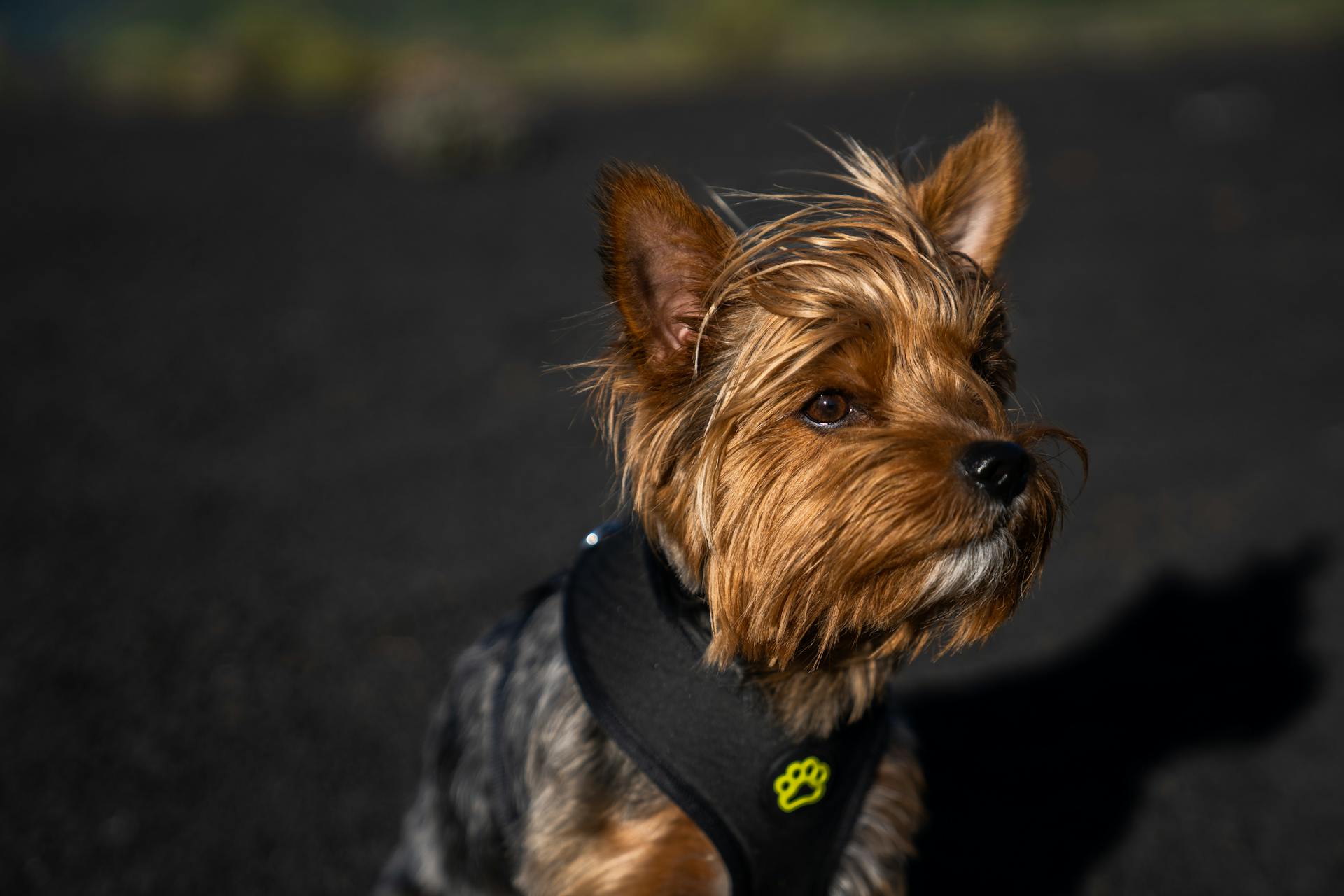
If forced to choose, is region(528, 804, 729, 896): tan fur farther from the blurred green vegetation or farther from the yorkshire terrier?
the blurred green vegetation

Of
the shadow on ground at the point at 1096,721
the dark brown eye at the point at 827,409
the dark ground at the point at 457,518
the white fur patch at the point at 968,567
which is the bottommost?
the shadow on ground at the point at 1096,721

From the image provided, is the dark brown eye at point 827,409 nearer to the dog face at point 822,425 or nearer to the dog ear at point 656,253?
the dog face at point 822,425

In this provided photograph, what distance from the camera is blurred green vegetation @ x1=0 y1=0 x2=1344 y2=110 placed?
17672mm

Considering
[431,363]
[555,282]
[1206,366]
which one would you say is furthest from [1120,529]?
[555,282]

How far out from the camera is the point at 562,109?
54.0 ft

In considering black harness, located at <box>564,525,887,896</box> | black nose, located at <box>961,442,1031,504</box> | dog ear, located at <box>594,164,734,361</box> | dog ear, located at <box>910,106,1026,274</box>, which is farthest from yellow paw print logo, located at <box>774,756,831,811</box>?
dog ear, located at <box>910,106,1026,274</box>

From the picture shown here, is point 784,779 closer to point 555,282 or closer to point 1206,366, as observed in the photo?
point 1206,366

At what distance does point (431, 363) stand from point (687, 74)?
41.1 ft

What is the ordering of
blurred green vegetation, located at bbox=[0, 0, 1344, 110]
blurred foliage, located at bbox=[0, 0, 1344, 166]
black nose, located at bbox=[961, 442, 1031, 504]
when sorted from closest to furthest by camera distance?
black nose, located at bbox=[961, 442, 1031, 504] < blurred foliage, located at bbox=[0, 0, 1344, 166] < blurred green vegetation, located at bbox=[0, 0, 1344, 110]

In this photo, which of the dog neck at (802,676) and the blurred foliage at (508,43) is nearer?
the dog neck at (802,676)

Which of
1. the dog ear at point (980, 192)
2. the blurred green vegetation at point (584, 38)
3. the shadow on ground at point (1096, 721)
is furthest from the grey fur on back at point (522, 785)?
the blurred green vegetation at point (584, 38)

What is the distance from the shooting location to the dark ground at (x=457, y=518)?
4.07m

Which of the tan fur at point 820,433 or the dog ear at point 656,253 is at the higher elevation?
the dog ear at point 656,253

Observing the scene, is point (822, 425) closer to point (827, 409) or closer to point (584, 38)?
point (827, 409)
